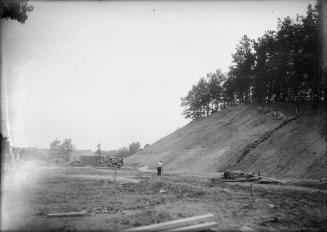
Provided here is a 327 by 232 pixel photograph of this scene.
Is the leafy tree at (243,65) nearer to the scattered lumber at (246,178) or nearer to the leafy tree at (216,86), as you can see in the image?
the leafy tree at (216,86)

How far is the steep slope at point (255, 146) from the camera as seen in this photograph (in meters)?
25.7

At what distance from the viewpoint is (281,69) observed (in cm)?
4181

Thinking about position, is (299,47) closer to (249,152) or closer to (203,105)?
(249,152)

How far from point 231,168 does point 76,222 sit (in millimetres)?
24729

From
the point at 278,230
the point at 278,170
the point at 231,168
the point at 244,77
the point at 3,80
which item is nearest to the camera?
the point at 278,230

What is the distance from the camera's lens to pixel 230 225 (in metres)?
8.75

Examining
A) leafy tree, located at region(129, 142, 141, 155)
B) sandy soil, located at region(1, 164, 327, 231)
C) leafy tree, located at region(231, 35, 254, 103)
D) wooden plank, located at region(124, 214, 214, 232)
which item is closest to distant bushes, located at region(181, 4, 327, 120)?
leafy tree, located at region(231, 35, 254, 103)

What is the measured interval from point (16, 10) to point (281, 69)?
127ft

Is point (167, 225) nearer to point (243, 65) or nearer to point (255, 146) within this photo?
point (255, 146)

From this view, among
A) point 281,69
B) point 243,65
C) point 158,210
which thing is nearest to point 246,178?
point 158,210

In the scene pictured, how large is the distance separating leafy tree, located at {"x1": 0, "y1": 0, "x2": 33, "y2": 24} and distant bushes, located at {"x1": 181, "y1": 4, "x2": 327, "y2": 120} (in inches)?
1284

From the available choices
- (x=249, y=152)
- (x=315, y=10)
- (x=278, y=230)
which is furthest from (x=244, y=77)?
(x=278, y=230)

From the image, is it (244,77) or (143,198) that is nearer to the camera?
(143,198)

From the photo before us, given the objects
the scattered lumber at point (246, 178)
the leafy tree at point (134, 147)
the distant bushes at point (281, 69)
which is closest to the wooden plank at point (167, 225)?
the scattered lumber at point (246, 178)
